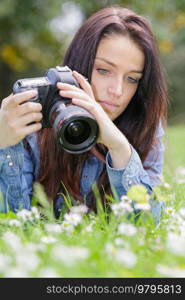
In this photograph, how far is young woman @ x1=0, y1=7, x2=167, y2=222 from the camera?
1.82 m

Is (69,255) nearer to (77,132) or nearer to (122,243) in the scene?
(122,243)

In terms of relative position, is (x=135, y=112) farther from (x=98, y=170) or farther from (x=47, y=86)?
(x=47, y=86)

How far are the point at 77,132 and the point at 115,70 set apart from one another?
1.26ft

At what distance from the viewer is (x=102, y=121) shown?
5.80ft

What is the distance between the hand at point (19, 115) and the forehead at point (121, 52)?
0.42 metres

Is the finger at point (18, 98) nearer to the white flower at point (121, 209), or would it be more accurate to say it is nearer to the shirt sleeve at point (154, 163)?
the white flower at point (121, 209)

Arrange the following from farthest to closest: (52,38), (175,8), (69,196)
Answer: (52,38), (175,8), (69,196)

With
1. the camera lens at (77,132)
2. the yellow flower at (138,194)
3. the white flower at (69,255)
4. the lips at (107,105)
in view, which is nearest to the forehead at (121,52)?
the lips at (107,105)

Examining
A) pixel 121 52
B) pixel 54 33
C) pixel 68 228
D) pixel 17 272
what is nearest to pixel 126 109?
pixel 121 52

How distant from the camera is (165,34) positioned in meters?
10.3

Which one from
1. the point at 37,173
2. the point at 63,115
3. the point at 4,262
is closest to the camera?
the point at 4,262

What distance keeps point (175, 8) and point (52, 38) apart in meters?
3.03

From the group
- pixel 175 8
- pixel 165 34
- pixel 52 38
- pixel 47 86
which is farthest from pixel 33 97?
pixel 52 38

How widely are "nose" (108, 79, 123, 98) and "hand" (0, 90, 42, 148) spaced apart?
0.36 metres
